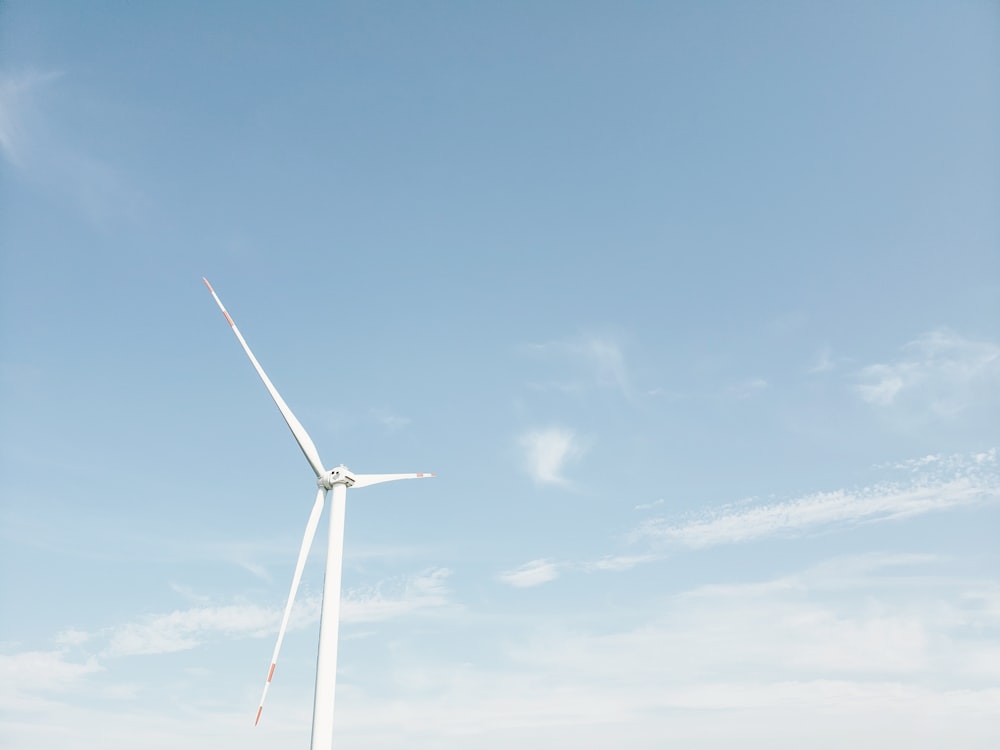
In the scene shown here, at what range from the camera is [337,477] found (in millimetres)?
79062

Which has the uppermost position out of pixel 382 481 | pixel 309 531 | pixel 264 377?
pixel 264 377

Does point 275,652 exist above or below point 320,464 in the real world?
below

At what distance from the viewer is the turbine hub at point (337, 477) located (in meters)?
79.1

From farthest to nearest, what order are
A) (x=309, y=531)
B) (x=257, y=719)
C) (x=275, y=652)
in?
(x=309, y=531)
(x=275, y=652)
(x=257, y=719)

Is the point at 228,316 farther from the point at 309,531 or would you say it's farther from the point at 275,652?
the point at 275,652

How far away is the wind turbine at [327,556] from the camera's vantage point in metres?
69.4

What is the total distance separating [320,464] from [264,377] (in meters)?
11.3

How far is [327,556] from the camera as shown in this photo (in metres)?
75.6

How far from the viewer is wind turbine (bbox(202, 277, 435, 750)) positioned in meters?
69.4

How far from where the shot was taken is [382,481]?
275 ft

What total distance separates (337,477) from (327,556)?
26.0ft

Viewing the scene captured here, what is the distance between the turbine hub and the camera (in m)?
79.1

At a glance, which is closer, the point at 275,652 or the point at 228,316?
the point at 275,652

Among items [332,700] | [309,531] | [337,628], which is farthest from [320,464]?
[332,700]
